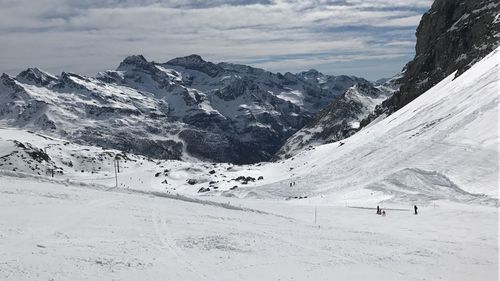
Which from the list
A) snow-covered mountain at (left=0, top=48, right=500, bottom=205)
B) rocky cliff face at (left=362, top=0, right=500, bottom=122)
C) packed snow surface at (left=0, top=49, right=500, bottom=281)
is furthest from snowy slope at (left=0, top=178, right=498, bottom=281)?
rocky cliff face at (left=362, top=0, right=500, bottom=122)

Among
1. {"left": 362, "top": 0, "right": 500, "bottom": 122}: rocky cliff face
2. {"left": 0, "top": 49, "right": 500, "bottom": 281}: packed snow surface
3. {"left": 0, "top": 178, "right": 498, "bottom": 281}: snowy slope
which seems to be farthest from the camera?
{"left": 362, "top": 0, "right": 500, "bottom": 122}: rocky cliff face

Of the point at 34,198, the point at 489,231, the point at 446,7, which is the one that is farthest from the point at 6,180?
the point at 446,7

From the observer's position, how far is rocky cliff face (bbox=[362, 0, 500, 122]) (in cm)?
14650

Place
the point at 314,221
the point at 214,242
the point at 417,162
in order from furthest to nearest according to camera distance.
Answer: the point at 417,162, the point at 314,221, the point at 214,242

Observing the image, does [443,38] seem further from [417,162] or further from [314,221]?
[314,221]

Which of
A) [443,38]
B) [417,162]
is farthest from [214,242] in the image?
[443,38]

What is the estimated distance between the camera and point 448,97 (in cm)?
7619

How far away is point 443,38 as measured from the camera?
166m

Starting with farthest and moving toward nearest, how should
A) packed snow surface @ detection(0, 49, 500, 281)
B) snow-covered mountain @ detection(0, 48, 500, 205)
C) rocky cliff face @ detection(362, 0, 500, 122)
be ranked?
rocky cliff face @ detection(362, 0, 500, 122) → snow-covered mountain @ detection(0, 48, 500, 205) → packed snow surface @ detection(0, 49, 500, 281)

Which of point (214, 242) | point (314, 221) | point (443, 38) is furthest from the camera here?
point (443, 38)

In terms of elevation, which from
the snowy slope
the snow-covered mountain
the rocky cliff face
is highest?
the rocky cliff face

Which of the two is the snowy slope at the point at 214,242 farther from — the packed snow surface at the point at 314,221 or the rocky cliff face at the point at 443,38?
the rocky cliff face at the point at 443,38

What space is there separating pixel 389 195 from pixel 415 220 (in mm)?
12469

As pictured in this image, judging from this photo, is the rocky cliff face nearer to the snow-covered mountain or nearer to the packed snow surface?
the snow-covered mountain
